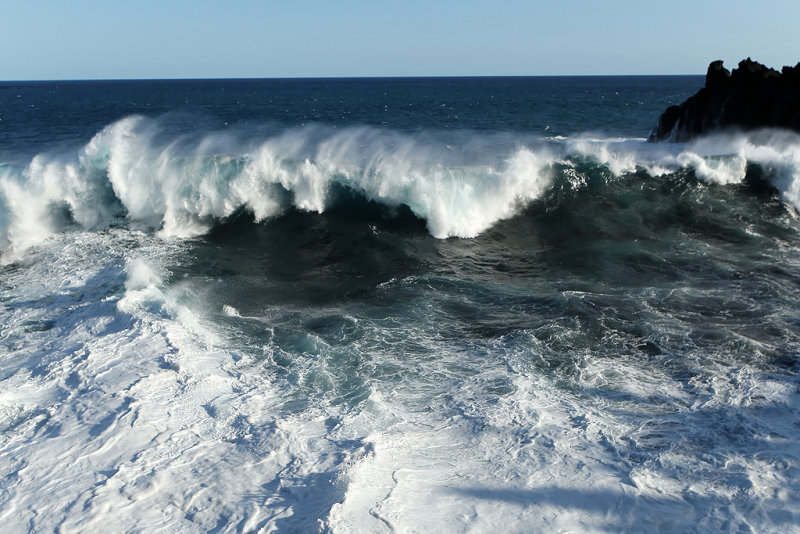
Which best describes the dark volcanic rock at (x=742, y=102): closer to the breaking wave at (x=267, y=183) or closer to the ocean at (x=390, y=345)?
the breaking wave at (x=267, y=183)

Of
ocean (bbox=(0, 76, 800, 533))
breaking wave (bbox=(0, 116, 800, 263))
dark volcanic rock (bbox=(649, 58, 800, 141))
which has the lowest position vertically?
ocean (bbox=(0, 76, 800, 533))

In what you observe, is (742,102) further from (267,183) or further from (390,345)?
(390,345)

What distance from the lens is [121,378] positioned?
5.95 metres

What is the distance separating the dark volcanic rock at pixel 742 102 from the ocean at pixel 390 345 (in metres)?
9.29

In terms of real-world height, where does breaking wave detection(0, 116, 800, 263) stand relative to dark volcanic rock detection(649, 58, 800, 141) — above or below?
below

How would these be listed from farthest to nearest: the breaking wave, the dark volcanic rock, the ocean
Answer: the dark volcanic rock → the breaking wave → the ocean

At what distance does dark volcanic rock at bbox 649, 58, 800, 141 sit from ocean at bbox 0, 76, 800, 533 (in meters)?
9.29

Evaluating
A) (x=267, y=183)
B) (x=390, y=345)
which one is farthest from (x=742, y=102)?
(x=390, y=345)

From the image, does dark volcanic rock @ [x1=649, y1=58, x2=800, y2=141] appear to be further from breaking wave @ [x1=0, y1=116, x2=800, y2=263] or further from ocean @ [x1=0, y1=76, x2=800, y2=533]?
ocean @ [x1=0, y1=76, x2=800, y2=533]

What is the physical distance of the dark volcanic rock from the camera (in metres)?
21.9

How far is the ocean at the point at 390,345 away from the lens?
436 centimetres

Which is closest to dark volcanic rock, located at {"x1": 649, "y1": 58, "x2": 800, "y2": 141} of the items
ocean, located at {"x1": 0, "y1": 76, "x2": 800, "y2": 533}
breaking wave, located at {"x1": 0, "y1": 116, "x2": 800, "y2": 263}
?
breaking wave, located at {"x1": 0, "y1": 116, "x2": 800, "y2": 263}

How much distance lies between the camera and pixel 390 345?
22.6ft

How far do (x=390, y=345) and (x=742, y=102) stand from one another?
74.4 feet
